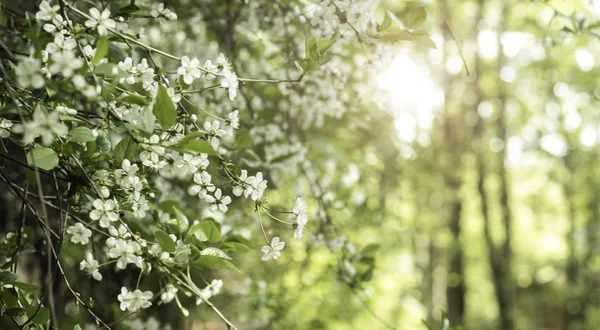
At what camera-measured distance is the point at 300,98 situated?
103 inches

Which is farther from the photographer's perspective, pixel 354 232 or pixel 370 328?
pixel 370 328

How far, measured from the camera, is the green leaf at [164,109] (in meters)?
0.99

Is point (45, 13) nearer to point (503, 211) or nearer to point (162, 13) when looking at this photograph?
point (162, 13)

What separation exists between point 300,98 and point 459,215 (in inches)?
240

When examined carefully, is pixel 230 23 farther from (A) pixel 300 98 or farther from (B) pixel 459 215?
(B) pixel 459 215

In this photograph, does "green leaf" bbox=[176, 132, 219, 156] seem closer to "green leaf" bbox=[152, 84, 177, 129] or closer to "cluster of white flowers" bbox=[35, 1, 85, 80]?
"green leaf" bbox=[152, 84, 177, 129]

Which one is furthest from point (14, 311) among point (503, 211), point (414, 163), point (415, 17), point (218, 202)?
point (503, 211)

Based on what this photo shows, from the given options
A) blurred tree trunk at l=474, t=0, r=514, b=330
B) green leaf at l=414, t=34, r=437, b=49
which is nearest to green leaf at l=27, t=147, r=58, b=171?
green leaf at l=414, t=34, r=437, b=49

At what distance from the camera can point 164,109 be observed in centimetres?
100

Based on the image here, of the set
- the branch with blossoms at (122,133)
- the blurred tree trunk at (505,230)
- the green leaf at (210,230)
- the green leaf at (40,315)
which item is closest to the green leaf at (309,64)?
the branch with blossoms at (122,133)

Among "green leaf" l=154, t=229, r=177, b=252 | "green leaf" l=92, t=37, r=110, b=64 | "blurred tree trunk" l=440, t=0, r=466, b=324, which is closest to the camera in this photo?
"green leaf" l=92, t=37, r=110, b=64

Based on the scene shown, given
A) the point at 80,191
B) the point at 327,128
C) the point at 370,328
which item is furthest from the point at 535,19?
the point at 80,191

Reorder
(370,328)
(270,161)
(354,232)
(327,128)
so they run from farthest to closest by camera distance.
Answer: (370,328), (354,232), (327,128), (270,161)

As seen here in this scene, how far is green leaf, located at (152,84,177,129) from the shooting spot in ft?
3.25
